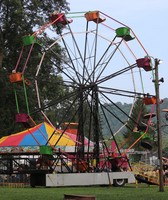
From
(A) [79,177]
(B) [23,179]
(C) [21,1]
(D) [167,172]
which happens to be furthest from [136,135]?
(C) [21,1]

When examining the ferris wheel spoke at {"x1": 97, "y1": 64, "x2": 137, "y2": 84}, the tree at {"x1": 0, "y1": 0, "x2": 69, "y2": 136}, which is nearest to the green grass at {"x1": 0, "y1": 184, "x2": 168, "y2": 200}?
the ferris wheel spoke at {"x1": 97, "y1": 64, "x2": 137, "y2": 84}

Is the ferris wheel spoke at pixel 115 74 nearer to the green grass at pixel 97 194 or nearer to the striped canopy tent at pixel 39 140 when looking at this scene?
the striped canopy tent at pixel 39 140

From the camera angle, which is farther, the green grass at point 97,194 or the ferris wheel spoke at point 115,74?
the ferris wheel spoke at point 115,74

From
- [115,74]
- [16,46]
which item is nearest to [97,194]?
[115,74]

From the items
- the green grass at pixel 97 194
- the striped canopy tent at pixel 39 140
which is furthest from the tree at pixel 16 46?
the green grass at pixel 97 194

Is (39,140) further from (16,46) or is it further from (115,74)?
(16,46)

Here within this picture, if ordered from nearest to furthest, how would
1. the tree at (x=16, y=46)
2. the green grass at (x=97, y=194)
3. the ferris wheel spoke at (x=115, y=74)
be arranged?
the green grass at (x=97, y=194)
the ferris wheel spoke at (x=115, y=74)
the tree at (x=16, y=46)

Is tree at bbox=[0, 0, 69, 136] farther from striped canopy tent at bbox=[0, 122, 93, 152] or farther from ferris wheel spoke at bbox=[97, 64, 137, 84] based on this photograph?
ferris wheel spoke at bbox=[97, 64, 137, 84]

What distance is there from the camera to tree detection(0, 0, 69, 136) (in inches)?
1517

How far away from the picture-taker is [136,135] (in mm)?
27391

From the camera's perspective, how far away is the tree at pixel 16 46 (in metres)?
38.5

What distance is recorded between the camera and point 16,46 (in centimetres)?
3956

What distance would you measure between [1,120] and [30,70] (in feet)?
14.8

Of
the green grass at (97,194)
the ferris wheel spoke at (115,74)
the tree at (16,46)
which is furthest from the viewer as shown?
the tree at (16,46)
